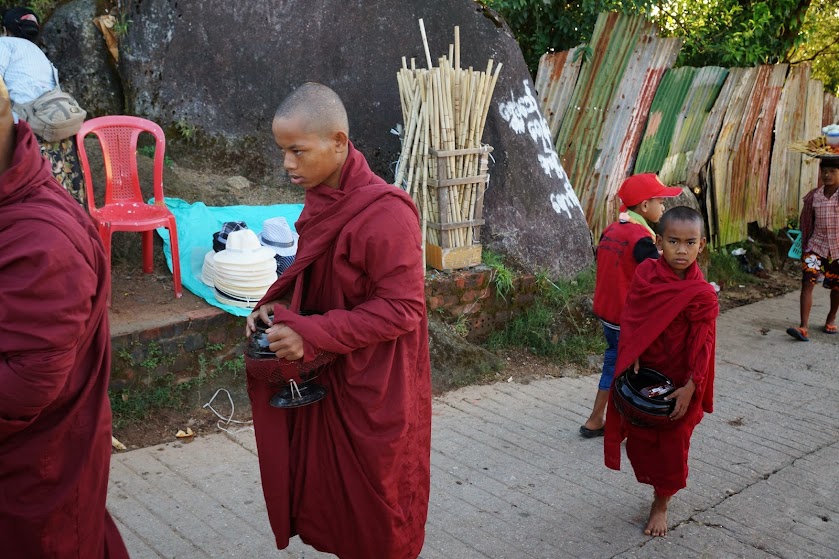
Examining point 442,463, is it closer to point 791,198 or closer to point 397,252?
point 397,252

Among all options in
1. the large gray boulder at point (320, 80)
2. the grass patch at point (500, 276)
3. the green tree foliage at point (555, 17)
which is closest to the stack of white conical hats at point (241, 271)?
the large gray boulder at point (320, 80)

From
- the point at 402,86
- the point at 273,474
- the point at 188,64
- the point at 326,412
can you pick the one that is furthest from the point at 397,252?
the point at 188,64

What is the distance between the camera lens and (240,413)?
4.96 meters

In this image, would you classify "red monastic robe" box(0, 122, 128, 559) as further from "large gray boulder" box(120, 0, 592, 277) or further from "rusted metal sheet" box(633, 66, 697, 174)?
"rusted metal sheet" box(633, 66, 697, 174)

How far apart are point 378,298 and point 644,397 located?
1807 millimetres

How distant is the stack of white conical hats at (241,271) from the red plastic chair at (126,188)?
1.22 feet

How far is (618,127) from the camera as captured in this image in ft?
26.6

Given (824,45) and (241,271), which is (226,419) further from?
(824,45)

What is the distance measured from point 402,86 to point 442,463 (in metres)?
2.98

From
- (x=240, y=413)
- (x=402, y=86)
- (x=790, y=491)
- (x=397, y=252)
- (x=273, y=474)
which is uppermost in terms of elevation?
(x=402, y=86)

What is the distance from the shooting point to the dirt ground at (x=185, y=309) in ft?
15.5

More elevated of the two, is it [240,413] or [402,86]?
[402,86]

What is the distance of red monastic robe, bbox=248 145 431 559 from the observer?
96.5 inches

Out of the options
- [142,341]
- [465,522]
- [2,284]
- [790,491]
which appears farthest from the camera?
[142,341]
